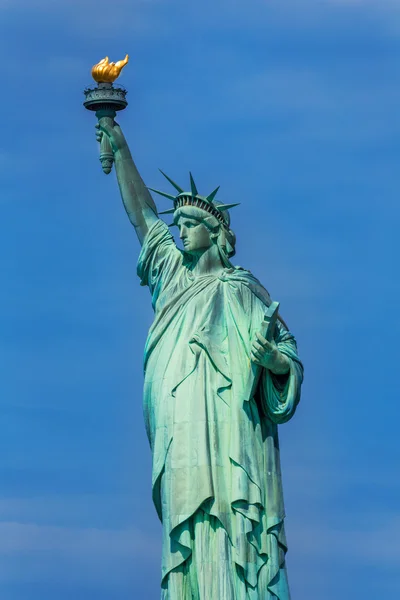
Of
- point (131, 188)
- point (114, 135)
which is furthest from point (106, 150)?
point (131, 188)

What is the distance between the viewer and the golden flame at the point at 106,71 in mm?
35938

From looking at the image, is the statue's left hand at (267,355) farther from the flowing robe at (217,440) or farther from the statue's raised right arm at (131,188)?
the statue's raised right arm at (131,188)

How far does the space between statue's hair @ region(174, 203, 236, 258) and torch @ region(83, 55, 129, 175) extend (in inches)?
57.1

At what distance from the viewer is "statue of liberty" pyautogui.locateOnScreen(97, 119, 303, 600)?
33781mm

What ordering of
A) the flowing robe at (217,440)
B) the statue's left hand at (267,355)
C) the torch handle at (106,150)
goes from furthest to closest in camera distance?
1. the torch handle at (106,150)
2. the statue's left hand at (267,355)
3. the flowing robe at (217,440)

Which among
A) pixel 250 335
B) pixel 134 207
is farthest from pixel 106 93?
pixel 250 335

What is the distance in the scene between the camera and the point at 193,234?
115 feet

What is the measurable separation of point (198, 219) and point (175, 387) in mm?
2193

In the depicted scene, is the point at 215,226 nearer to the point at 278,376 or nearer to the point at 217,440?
the point at 278,376

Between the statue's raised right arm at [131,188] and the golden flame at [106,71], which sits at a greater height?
the golden flame at [106,71]

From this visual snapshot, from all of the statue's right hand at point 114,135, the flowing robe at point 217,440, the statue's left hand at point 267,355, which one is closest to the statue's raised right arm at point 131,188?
the statue's right hand at point 114,135

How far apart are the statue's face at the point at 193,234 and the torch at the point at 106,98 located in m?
1.55

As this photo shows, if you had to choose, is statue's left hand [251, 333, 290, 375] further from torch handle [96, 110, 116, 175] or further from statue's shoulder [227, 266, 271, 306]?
torch handle [96, 110, 116, 175]

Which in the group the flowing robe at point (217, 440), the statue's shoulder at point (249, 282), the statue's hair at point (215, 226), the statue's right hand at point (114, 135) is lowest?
the flowing robe at point (217, 440)
